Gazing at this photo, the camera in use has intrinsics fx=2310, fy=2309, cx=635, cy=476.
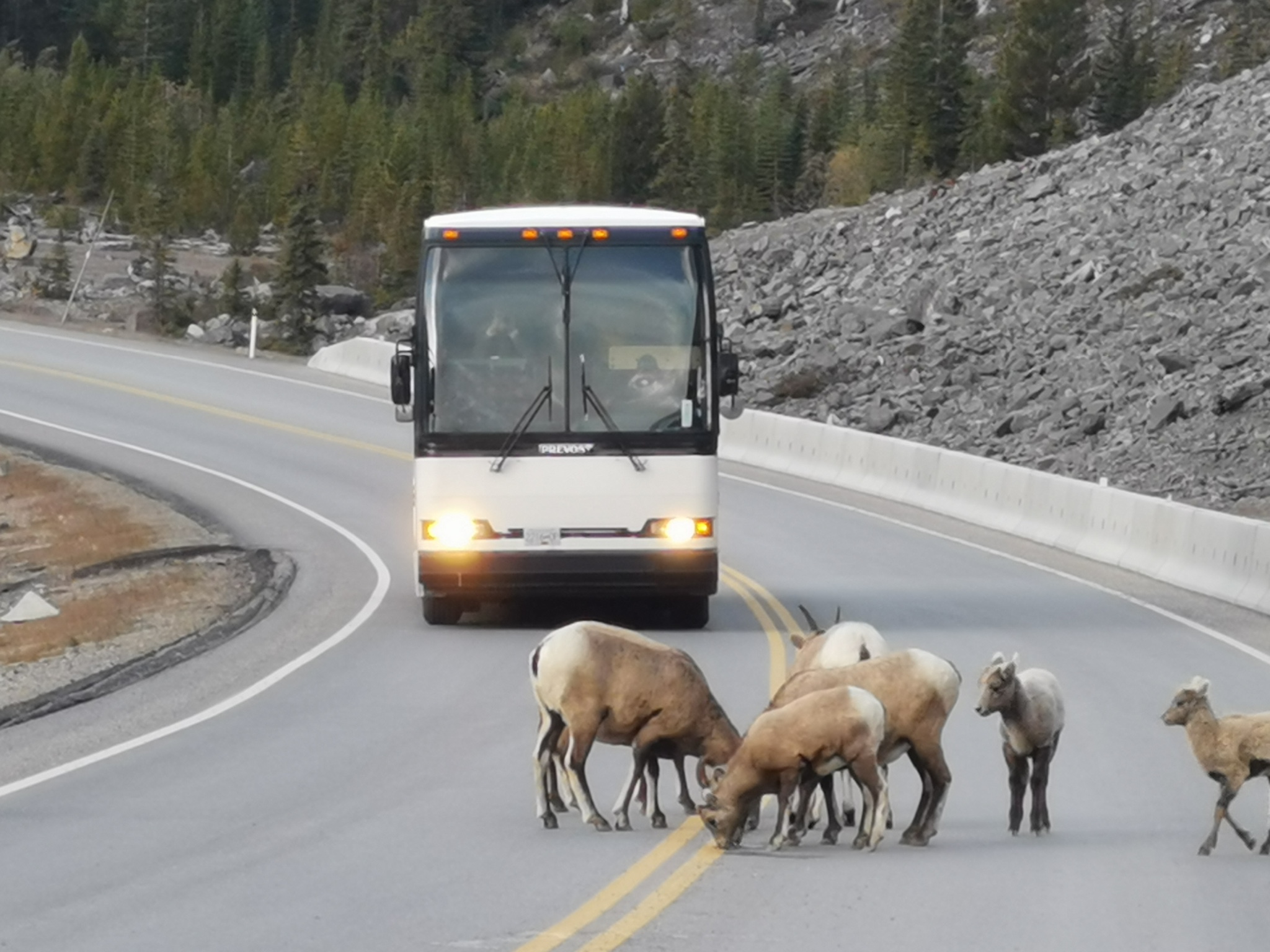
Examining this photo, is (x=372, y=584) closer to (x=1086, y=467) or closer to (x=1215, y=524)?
(x=1215, y=524)

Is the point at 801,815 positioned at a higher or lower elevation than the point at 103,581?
higher

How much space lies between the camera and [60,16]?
157m

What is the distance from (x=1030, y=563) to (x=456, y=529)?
29.4ft

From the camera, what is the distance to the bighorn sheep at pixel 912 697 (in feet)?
32.6

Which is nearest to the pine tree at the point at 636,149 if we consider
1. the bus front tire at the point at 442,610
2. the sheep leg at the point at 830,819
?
the bus front tire at the point at 442,610

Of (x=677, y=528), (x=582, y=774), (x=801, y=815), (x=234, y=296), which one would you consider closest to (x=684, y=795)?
(x=582, y=774)

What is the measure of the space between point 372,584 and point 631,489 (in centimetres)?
475

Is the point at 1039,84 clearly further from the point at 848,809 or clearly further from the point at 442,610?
the point at 848,809

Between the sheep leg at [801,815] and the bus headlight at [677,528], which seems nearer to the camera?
the sheep leg at [801,815]

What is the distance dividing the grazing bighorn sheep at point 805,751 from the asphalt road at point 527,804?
29 cm

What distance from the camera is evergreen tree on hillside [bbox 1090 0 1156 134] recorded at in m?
97.2

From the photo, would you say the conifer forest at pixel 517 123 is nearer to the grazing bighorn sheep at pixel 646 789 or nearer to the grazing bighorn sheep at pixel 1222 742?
the grazing bighorn sheep at pixel 646 789

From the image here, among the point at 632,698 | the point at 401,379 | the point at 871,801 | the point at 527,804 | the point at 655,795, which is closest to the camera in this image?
the point at 871,801

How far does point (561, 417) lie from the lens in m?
18.1
